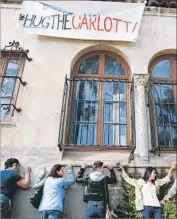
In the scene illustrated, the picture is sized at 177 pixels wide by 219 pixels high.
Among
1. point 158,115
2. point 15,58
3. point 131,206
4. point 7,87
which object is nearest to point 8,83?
point 7,87

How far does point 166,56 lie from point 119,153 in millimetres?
2911

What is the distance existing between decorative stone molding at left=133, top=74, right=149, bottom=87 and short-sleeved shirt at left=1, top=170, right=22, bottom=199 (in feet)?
10.1

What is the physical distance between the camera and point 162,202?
4.94 metres

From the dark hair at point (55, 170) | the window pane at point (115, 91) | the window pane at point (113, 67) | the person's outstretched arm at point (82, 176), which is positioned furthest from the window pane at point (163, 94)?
the dark hair at point (55, 170)

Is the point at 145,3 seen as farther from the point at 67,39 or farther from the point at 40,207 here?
the point at 40,207

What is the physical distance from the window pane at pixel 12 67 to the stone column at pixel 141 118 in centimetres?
269

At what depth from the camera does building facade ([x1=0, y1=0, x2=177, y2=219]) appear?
18.6ft

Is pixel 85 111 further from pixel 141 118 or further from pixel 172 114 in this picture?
pixel 172 114

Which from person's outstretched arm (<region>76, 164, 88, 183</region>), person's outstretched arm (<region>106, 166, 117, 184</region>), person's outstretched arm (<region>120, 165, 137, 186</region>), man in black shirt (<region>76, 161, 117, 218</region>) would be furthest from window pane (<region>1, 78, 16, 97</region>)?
person's outstretched arm (<region>120, 165, 137, 186</region>)

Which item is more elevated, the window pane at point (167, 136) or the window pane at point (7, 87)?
the window pane at point (7, 87)

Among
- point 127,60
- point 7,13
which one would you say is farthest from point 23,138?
point 7,13

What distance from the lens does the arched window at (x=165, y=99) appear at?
6.11 m

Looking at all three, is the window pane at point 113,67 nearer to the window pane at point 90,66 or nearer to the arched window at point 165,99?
the window pane at point 90,66

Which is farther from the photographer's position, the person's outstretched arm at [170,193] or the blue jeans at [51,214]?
the person's outstretched arm at [170,193]
